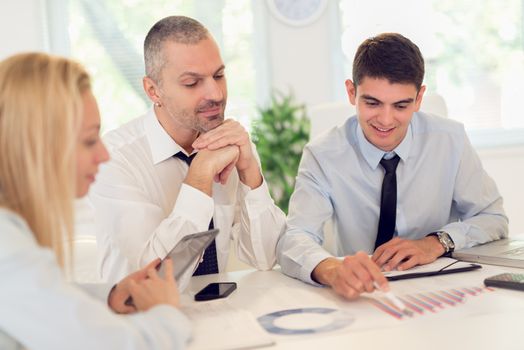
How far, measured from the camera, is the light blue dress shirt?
2.03m

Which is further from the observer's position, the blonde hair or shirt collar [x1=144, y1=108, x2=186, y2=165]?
shirt collar [x1=144, y1=108, x2=186, y2=165]

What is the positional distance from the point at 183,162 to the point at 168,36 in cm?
38

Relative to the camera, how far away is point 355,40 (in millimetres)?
4441

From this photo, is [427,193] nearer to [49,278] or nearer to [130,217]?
[130,217]

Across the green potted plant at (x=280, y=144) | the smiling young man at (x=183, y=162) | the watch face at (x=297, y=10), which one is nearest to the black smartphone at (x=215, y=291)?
the smiling young man at (x=183, y=162)

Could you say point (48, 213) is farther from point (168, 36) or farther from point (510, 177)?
point (510, 177)

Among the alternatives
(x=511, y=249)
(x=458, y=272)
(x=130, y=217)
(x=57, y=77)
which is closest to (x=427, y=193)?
(x=511, y=249)

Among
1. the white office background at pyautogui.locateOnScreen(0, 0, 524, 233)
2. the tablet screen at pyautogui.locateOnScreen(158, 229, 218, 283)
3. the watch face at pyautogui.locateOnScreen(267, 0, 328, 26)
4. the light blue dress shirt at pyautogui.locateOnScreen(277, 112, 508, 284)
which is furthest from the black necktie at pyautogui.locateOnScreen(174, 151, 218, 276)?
the watch face at pyautogui.locateOnScreen(267, 0, 328, 26)

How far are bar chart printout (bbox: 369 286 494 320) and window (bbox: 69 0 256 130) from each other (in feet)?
10.7

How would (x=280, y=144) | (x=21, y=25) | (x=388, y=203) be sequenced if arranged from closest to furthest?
(x=388, y=203) < (x=280, y=144) < (x=21, y=25)

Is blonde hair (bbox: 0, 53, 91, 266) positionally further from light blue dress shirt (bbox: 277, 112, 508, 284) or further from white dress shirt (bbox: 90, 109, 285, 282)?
light blue dress shirt (bbox: 277, 112, 508, 284)

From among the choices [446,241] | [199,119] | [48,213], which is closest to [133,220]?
[199,119]

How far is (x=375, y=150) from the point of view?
2020 millimetres

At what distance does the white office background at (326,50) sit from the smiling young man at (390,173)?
2407 millimetres
